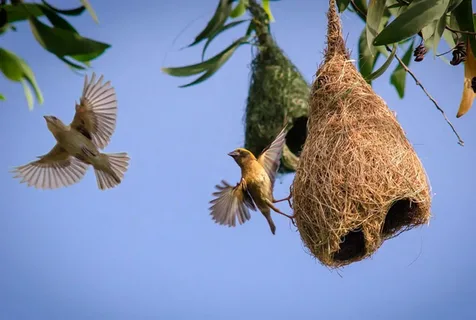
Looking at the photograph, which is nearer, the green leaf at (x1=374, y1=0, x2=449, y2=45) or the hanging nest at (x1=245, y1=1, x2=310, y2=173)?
the green leaf at (x1=374, y1=0, x2=449, y2=45)

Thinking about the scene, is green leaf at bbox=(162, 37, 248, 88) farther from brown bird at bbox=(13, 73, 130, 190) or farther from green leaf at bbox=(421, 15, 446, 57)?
green leaf at bbox=(421, 15, 446, 57)

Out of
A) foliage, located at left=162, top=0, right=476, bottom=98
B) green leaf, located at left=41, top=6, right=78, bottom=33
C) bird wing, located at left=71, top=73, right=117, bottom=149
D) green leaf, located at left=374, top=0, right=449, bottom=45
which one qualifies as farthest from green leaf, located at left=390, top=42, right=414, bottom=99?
green leaf, located at left=41, top=6, right=78, bottom=33

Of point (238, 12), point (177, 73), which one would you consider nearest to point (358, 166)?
point (177, 73)

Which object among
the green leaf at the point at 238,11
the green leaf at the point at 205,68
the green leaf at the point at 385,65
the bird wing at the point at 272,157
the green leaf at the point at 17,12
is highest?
the green leaf at the point at 238,11

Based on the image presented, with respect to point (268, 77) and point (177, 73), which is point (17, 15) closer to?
point (177, 73)

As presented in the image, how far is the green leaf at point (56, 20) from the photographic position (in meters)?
1.95

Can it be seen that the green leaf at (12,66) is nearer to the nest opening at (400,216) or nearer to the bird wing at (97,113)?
the bird wing at (97,113)

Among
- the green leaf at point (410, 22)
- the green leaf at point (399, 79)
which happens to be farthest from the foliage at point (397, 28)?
the green leaf at point (399, 79)

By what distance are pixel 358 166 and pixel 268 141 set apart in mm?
1291

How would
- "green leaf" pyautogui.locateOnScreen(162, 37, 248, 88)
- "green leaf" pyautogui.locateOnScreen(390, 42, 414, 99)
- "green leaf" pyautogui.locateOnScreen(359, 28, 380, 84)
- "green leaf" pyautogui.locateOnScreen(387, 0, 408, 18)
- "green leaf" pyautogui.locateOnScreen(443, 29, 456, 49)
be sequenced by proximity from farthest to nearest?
"green leaf" pyautogui.locateOnScreen(390, 42, 414, 99) → "green leaf" pyautogui.locateOnScreen(359, 28, 380, 84) → "green leaf" pyautogui.locateOnScreen(162, 37, 248, 88) → "green leaf" pyautogui.locateOnScreen(443, 29, 456, 49) → "green leaf" pyautogui.locateOnScreen(387, 0, 408, 18)

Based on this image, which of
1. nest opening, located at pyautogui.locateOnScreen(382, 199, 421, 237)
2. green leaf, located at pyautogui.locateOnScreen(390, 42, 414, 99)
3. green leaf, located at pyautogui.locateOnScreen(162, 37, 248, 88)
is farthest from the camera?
green leaf, located at pyautogui.locateOnScreen(390, 42, 414, 99)

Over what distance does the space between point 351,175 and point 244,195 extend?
0.47m

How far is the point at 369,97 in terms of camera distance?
269 centimetres

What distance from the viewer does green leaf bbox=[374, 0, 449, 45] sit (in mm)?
2129
